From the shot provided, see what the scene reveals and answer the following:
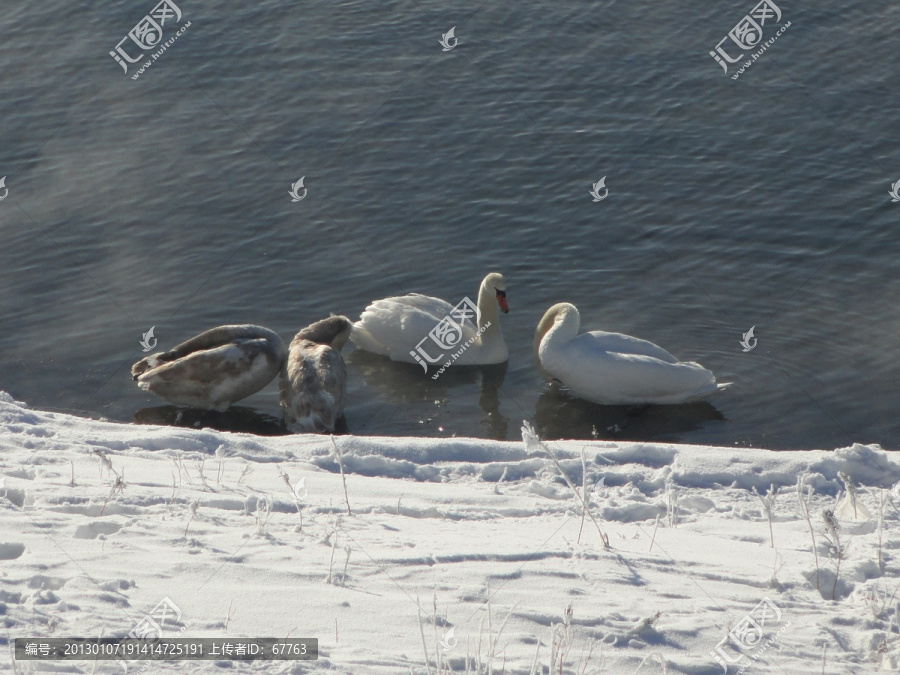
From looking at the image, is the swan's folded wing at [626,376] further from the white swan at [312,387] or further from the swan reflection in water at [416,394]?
the white swan at [312,387]

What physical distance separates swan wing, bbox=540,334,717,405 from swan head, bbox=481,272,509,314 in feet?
3.39

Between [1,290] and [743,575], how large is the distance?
10.8m

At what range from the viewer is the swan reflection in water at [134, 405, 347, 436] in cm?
1070

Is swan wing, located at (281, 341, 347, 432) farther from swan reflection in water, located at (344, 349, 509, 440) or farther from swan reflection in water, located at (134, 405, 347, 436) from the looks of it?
swan reflection in water, located at (344, 349, 509, 440)

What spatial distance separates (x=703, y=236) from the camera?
42.1ft

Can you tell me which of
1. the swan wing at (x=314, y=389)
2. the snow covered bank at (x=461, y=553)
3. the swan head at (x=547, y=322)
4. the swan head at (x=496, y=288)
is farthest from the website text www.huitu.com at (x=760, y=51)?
the snow covered bank at (x=461, y=553)

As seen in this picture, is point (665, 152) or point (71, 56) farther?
point (71, 56)

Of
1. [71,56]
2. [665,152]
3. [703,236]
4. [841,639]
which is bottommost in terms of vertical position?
[841,639]

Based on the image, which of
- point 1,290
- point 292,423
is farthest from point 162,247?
point 292,423

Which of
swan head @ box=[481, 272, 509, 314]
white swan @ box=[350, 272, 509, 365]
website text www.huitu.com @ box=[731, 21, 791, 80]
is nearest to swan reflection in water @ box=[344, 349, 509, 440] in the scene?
white swan @ box=[350, 272, 509, 365]

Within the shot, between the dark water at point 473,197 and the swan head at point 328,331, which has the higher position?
the dark water at point 473,197

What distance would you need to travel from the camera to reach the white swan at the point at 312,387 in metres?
10.1

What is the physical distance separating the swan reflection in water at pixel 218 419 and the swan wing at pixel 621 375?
2.36m

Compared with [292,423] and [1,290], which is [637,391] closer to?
[292,423]
